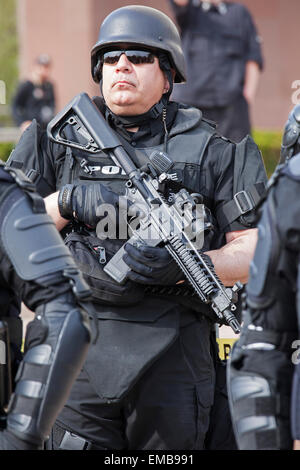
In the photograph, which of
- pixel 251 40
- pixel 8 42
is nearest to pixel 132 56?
pixel 251 40

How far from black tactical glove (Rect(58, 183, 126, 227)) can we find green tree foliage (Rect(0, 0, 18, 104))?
3409cm

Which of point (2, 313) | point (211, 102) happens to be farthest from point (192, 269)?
point (211, 102)

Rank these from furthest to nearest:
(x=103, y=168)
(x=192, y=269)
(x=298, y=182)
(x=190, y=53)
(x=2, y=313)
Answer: (x=190, y=53) < (x=103, y=168) < (x=192, y=269) < (x=2, y=313) < (x=298, y=182)

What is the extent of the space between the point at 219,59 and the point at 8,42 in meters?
30.5

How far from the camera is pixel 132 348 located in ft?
11.1

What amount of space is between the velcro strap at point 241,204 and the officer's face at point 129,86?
1.51 feet

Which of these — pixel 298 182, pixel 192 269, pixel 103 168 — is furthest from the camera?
pixel 103 168

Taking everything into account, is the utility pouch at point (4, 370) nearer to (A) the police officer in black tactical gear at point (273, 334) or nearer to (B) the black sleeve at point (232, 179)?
(A) the police officer in black tactical gear at point (273, 334)

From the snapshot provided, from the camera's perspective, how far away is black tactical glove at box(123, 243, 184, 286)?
10.9ft

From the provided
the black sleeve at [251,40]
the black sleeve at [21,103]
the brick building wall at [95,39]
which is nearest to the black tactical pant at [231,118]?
the black sleeve at [251,40]

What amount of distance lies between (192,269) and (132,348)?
14.2 inches

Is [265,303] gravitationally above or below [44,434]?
above

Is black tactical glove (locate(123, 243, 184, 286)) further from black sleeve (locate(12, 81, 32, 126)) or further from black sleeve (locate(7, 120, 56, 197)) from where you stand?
black sleeve (locate(12, 81, 32, 126))

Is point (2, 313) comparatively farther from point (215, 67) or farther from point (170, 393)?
point (215, 67)
